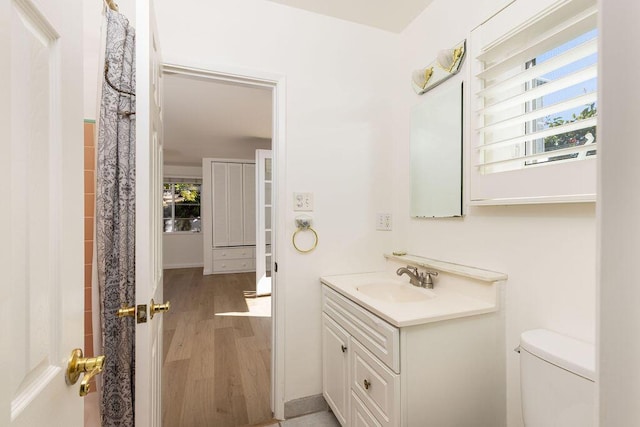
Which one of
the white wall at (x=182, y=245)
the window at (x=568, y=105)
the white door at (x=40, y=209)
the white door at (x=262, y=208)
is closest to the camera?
the white door at (x=40, y=209)

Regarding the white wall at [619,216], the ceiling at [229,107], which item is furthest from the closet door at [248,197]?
the white wall at [619,216]

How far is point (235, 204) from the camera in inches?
233

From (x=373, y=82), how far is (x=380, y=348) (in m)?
1.64

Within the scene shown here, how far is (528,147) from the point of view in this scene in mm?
1247

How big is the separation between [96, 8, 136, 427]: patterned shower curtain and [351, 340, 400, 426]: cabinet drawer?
0.96 metres

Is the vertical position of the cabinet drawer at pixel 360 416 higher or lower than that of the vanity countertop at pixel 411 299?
lower

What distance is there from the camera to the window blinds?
1.00 m

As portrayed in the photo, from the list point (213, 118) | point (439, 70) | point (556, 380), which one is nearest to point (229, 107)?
point (213, 118)

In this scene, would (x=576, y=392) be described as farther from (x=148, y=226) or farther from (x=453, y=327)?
(x=148, y=226)

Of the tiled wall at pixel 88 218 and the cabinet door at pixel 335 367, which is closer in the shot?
the tiled wall at pixel 88 218

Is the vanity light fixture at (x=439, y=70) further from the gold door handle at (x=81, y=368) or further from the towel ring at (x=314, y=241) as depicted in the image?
the gold door handle at (x=81, y=368)

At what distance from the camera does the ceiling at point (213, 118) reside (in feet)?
9.04

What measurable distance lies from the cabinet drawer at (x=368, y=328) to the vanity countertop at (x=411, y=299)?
34mm

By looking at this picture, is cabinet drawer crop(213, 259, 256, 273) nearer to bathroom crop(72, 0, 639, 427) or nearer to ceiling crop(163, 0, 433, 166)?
ceiling crop(163, 0, 433, 166)
